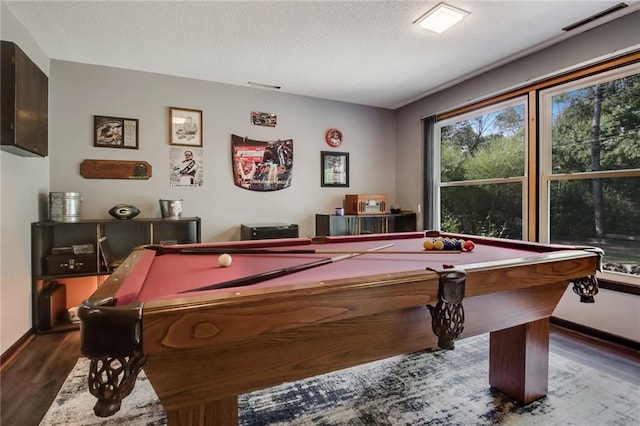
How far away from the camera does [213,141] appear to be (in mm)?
3711

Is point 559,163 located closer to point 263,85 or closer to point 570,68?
point 570,68

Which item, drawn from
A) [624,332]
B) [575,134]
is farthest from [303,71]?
[624,332]

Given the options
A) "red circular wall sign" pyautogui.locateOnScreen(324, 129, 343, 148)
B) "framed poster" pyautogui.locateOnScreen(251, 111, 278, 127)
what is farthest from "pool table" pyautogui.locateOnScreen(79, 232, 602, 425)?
"red circular wall sign" pyautogui.locateOnScreen(324, 129, 343, 148)

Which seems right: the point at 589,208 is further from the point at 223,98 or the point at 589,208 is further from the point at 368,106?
the point at 223,98

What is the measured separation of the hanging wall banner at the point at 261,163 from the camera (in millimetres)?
3824

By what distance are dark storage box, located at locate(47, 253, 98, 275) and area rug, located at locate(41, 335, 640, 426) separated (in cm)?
104

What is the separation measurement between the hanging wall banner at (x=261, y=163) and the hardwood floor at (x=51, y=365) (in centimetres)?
221

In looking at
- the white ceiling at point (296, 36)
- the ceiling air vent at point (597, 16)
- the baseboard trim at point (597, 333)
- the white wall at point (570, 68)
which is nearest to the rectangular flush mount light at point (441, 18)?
the white ceiling at point (296, 36)

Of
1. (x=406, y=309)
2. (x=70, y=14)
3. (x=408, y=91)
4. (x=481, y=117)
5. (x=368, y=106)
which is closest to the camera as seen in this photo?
(x=406, y=309)

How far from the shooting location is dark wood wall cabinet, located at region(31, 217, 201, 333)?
2.74m

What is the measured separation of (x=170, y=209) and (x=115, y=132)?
963 millimetres

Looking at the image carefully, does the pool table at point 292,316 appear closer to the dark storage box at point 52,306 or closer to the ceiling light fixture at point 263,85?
the dark storage box at point 52,306

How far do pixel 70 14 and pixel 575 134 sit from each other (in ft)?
13.6

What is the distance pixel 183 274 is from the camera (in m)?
1.33
